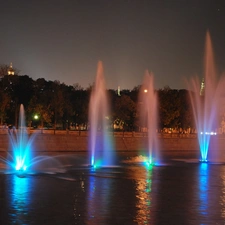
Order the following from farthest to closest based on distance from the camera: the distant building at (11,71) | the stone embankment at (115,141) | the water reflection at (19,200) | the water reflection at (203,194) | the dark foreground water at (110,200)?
the distant building at (11,71)
the stone embankment at (115,141)
the water reflection at (203,194)
the dark foreground water at (110,200)
the water reflection at (19,200)

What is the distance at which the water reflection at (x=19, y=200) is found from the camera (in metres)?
12.3

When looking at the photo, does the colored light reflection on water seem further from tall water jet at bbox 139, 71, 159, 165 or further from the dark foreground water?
tall water jet at bbox 139, 71, 159, 165

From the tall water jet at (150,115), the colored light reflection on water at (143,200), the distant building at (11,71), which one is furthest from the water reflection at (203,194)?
the distant building at (11,71)

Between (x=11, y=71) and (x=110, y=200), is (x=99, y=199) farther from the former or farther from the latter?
(x=11, y=71)

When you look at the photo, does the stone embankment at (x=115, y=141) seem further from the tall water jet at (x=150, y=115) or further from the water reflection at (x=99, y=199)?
the water reflection at (x=99, y=199)

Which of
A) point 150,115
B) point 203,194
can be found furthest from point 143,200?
point 150,115

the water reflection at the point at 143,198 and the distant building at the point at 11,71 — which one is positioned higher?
the distant building at the point at 11,71

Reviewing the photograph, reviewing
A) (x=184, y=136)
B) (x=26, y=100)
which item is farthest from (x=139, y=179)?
(x=26, y=100)

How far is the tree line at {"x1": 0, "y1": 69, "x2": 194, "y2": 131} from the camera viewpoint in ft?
232

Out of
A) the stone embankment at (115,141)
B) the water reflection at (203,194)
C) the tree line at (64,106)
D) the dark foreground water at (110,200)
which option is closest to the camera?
the dark foreground water at (110,200)

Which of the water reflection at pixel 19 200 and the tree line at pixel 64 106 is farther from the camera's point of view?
the tree line at pixel 64 106

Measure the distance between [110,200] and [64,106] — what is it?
61.1 meters

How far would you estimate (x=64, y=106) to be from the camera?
2990 inches

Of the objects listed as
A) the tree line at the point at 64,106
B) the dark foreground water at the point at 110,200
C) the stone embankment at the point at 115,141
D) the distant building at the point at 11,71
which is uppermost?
the distant building at the point at 11,71
